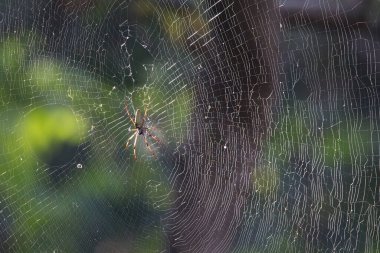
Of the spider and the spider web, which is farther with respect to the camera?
the spider

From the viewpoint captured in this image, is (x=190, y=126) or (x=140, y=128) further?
(x=140, y=128)

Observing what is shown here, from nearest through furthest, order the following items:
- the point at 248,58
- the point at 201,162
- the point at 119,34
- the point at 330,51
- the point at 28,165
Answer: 1. the point at 330,51
2. the point at 248,58
3. the point at 201,162
4. the point at 119,34
5. the point at 28,165

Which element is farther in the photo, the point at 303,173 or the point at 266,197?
the point at 266,197

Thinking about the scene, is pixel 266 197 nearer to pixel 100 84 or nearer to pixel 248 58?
pixel 248 58

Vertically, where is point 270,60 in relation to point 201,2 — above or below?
below

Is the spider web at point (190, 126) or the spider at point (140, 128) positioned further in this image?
the spider at point (140, 128)

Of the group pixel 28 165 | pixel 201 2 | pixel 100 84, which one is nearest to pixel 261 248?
pixel 201 2

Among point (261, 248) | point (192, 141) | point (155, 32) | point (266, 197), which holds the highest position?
point (155, 32)

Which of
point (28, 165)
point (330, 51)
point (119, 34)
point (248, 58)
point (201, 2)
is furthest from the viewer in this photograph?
point (28, 165)
